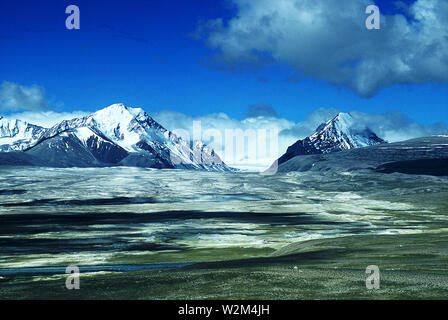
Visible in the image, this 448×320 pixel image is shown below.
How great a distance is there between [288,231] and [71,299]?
96584 millimetres

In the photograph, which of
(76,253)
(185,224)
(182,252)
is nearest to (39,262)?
(76,253)

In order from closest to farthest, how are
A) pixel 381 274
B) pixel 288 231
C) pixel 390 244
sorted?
1. pixel 381 274
2. pixel 390 244
3. pixel 288 231

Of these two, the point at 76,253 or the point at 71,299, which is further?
the point at 76,253

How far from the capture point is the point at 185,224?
16425 cm

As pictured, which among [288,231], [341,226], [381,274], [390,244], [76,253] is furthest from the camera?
[341,226]
